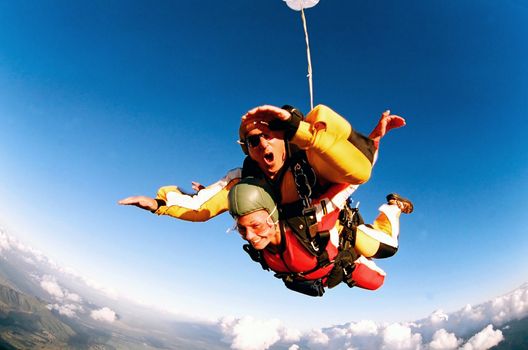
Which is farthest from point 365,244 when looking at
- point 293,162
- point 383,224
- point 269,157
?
point 269,157

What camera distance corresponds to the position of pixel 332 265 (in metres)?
3.48

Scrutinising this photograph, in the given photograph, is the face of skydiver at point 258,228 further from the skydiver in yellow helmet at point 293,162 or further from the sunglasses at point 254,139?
the sunglasses at point 254,139

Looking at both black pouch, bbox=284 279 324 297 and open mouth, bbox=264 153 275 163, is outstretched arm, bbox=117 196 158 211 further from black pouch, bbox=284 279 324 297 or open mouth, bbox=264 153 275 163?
black pouch, bbox=284 279 324 297

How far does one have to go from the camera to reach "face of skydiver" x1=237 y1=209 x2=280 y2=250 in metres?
2.77

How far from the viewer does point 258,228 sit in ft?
9.37

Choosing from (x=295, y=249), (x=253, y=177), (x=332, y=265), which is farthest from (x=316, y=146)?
(x=332, y=265)

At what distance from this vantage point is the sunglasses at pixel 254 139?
2.53 meters

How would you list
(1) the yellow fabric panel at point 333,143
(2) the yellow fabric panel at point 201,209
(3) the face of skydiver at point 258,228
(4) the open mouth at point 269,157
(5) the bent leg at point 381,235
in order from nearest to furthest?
1. (1) the yellow fabric panel at point 333,143
2. (4) the open mouth at point 269,157
3. (3) the face of skydiver at point 258,228
4. (2) the yellow fabric panel at point 201,209
5. (5) the bent leg at point 381,235

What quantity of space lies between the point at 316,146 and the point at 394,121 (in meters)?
0.80

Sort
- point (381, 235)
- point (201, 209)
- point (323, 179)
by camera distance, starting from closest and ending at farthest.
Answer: point (323, 179)
point (201, 209)
point (381, 235)

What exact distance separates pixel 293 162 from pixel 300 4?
1503 millimetres

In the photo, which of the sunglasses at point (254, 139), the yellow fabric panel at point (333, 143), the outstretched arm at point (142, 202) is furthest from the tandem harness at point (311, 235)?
the outstretched arm at point (142, 202)

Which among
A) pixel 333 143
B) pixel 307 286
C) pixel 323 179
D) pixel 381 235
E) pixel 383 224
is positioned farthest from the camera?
pixel 383 224

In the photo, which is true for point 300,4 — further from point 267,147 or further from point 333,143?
point 333,143
